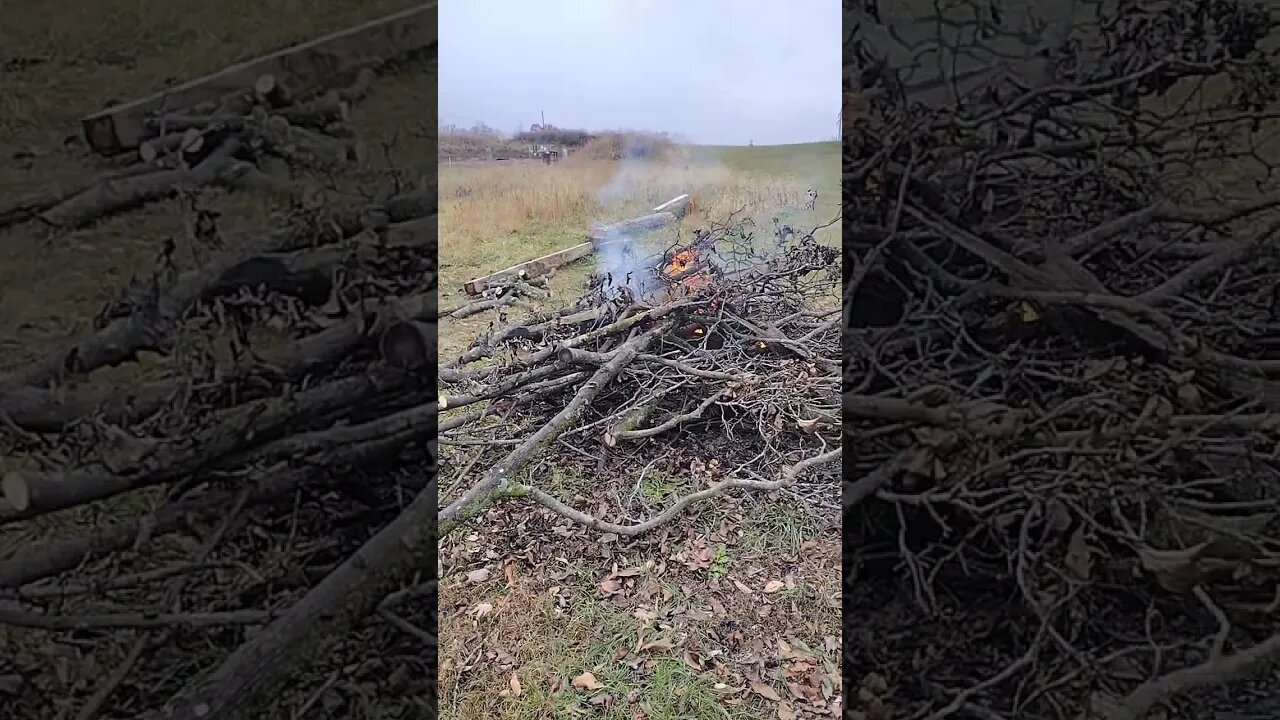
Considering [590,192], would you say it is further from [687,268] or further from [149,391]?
[149,391]

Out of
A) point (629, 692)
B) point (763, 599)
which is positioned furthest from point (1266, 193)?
point (629, 692)

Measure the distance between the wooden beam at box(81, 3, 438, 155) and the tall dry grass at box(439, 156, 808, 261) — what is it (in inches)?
14.7

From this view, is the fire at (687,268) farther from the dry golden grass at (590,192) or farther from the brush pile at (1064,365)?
the brush pile at (1064,365)

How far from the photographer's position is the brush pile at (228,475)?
114cm

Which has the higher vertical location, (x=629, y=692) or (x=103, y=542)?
(x=103, y=542)

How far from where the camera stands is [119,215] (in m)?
1.12

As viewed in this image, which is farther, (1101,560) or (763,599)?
(763,599)

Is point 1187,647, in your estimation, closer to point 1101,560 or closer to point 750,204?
point 1101,560

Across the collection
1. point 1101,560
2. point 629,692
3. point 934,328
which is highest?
point 934,328

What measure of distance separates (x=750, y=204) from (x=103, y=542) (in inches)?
48.9

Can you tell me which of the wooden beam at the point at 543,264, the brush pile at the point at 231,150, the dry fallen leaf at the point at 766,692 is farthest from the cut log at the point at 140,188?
the dry fallen leaf at the point at 766,692

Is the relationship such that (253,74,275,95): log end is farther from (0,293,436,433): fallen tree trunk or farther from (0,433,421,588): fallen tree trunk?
(0,433,421,588): fallen tree trunk

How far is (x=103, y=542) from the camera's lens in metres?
1.16

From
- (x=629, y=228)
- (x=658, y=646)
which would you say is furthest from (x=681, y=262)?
(x=658, y=646)
